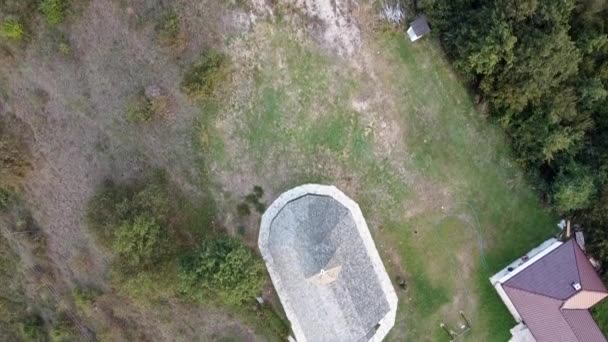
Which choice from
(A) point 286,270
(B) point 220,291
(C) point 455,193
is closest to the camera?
(B) point 220,291

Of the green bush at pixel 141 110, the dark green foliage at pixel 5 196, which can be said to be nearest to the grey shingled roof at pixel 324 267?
the green bush at pixel 141 110

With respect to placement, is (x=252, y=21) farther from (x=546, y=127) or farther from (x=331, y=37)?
(x=546, y=127)

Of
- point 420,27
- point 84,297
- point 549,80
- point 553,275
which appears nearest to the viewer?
point 549,80

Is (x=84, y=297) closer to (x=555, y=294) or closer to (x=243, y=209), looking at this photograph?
(x=243, y=209)

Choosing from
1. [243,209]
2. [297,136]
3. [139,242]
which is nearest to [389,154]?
[297,136]

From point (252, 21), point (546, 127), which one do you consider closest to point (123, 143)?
point (252, 21)

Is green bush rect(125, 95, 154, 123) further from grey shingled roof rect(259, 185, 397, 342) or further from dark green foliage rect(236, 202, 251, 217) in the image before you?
grey shingled roof rect(259, 185, 397, 342)

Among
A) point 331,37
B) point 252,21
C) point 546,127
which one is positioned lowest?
point 546,127
